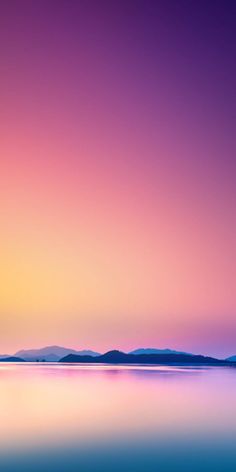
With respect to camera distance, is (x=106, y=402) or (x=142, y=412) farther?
(x=106, y=402)

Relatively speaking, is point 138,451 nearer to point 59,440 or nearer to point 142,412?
point 59,440

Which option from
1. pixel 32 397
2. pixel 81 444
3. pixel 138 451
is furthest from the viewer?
pixel 32 397

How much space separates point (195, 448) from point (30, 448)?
5343 millimetres

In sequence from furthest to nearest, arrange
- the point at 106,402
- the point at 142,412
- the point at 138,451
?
1. the point at 106,402
2. the point at 142,412
3. the point at 138,451

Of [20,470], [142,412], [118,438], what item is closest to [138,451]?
[118,438]

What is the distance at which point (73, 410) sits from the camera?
28141mm

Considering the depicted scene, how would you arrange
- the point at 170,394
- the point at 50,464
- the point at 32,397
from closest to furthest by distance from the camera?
the point at 50,464 → the point at 32,397 → the point at 170,394

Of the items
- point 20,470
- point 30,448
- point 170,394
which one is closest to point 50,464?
point 20,470

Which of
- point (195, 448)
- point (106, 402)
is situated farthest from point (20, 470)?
point (106, 402)

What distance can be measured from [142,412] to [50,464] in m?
11.9

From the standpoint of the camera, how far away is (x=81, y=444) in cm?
1903

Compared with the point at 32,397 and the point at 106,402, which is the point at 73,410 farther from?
the point at 32,397

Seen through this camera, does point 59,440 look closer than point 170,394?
Yes

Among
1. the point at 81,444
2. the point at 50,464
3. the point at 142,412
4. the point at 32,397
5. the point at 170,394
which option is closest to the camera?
the point at 50,464
